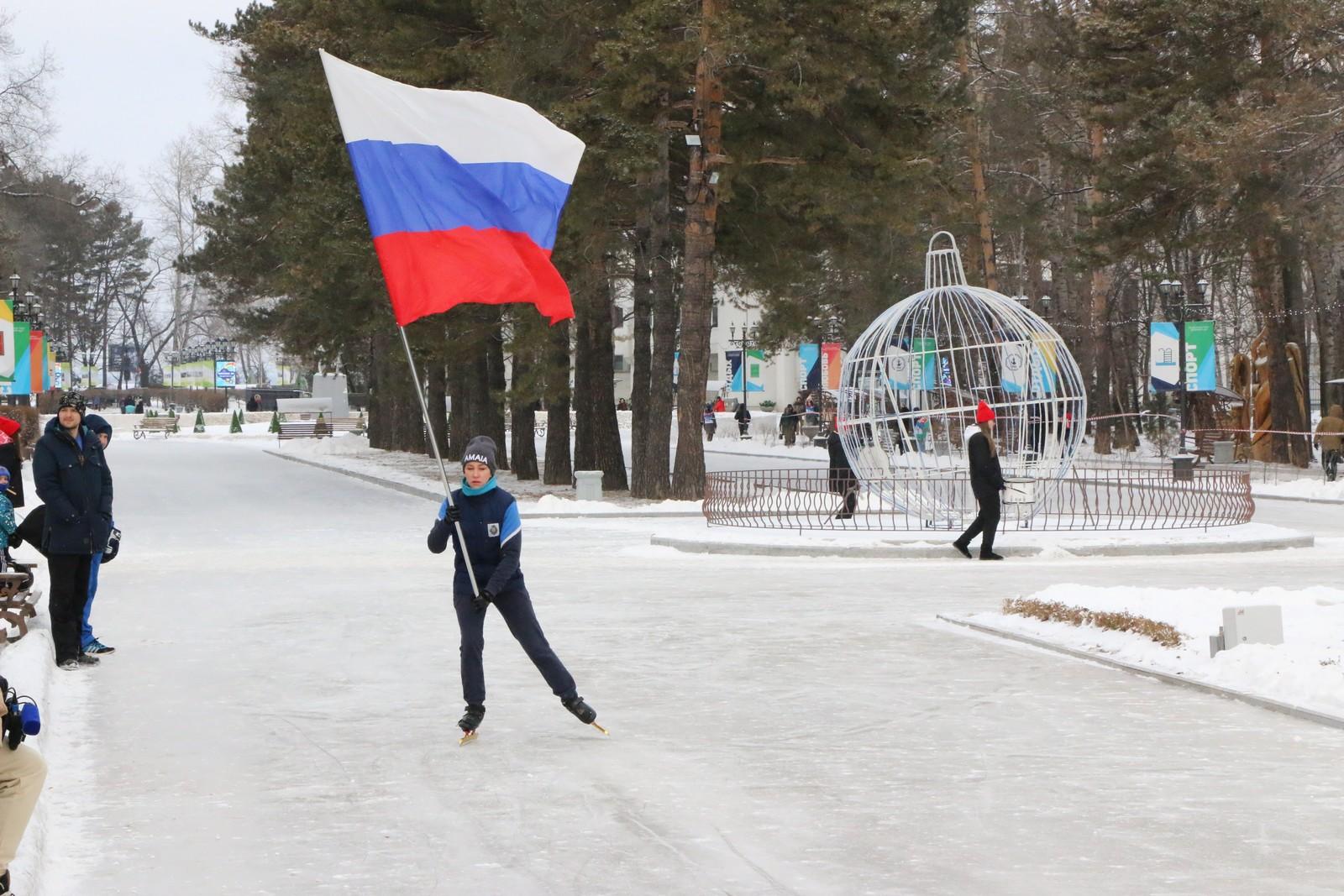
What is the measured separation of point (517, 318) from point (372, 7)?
671 cm

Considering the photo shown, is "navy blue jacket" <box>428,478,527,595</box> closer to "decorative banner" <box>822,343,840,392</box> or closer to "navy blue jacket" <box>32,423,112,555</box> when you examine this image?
"navy blue jacket" <box>32,423,112,555</box>

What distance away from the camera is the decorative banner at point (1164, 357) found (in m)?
43.9

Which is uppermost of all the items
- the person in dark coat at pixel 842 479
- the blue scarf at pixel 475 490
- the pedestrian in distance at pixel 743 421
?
the pedestrian in distance at pixel 743 421

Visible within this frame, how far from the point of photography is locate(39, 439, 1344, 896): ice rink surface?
22.5 ft

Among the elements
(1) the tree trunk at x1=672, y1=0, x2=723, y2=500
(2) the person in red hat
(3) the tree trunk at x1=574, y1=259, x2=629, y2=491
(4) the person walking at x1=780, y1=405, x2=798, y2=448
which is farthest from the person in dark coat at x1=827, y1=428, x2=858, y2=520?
(4) the person walking at x1=780, y1=405, x2=798, y2=448

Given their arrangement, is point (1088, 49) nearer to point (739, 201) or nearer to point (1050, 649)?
point (739, 201)

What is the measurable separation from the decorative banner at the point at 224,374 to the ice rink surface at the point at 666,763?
110 metres

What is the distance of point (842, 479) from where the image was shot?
27094 millimetres

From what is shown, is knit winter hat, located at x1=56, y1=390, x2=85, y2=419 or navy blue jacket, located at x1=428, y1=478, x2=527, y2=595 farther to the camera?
knit winter hat, located at x1=56, y1=390, x2=85, y2=419

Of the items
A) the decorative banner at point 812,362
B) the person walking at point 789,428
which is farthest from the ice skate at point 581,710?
the decorative banner at point 812,362

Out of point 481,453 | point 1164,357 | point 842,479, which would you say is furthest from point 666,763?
point 1164,357

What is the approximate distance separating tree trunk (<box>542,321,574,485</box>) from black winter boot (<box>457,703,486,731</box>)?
2445cm

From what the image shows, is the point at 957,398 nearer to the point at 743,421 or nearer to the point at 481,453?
the point at 481,453

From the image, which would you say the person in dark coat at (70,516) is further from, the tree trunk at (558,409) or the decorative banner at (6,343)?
the decorative banner at (6,343)
